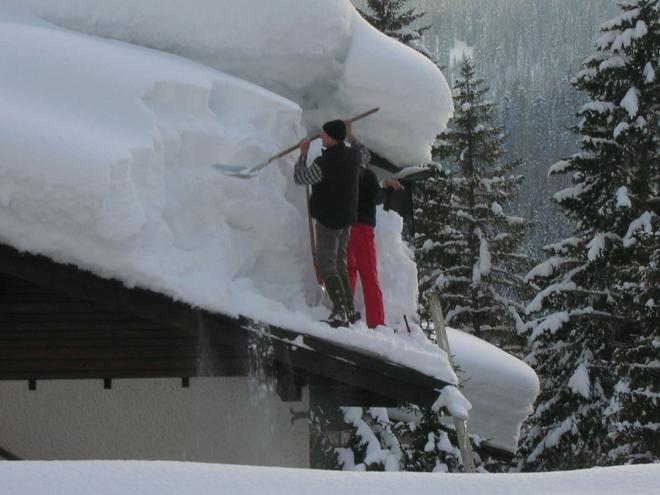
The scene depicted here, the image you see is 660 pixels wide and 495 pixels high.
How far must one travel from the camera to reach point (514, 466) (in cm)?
2239

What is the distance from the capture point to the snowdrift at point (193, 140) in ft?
23.3

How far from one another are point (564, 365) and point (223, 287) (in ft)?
48.2

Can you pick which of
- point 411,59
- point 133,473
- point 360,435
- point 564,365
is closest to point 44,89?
point 411,59

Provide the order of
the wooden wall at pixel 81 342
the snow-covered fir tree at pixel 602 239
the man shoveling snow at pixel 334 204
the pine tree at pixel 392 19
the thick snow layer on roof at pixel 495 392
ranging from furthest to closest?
1. the pine tree at pixel 392 19
2. the snow-covered fir tree at pixel 602 239
3. the thick snow layer on roof at pixel 495 392
4. the man shoveling snow at pixel 334 204
5. the wooden wall at pixel 81 342

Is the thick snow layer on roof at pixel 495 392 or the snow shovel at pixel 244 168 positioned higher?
the snow shovel at pixel 244 168

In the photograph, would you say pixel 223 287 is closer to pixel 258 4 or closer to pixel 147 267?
pixel 147 267

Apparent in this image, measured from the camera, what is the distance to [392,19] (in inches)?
959

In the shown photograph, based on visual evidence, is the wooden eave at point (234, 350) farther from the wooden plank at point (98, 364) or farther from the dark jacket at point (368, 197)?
the dark jacket at point (368, 197)

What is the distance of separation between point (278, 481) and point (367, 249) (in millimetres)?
4721

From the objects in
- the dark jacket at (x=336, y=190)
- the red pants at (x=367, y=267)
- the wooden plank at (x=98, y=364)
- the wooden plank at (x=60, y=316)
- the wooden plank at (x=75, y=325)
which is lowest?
the wooden plank at (x=98, y=364)

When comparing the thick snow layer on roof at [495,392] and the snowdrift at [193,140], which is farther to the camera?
the thick snow layer on roof at [495,392]

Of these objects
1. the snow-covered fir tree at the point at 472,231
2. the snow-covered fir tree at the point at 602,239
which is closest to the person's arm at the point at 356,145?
the snow-covered fir tree at the point at 602,239

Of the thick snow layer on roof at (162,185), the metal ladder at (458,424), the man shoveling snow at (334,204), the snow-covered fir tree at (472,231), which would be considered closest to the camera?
the thick snow layer on roof at (162,185)

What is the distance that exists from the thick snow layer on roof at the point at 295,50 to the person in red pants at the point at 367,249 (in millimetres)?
1101
